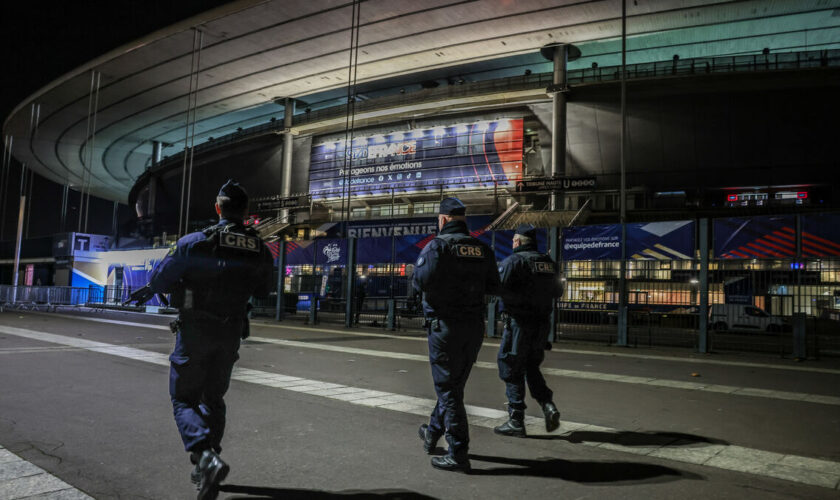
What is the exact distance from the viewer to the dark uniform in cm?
333

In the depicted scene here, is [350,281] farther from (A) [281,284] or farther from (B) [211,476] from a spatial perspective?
(B) [211,476]

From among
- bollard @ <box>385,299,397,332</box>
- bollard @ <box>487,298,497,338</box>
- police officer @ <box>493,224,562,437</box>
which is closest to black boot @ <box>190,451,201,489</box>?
police officer @ <box>493,224,562,437</box>

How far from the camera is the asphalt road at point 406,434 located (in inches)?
141

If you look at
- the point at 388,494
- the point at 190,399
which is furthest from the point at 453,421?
the point at 190,399

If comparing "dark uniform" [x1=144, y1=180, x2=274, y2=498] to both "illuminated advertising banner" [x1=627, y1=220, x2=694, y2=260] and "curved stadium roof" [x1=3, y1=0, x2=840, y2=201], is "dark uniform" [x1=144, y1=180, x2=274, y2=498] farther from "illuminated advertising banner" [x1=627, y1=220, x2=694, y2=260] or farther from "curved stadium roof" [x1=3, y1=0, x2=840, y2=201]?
"curved stadium roof" [x1=3, y1=0, x2=840, y2=201]

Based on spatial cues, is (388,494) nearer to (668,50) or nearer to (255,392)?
(255,392)

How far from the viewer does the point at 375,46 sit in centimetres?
3312

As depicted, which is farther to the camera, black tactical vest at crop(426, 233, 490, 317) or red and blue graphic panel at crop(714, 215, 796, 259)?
red and blue graphic panel at crop(714, 215, 796, 259)

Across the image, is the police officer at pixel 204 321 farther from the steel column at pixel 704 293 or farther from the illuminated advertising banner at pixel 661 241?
the illuminated advertising banner at pixel 661 241

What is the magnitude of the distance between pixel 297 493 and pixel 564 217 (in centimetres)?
2718

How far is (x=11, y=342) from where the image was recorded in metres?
11.4

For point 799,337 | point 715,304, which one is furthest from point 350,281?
point 799,337

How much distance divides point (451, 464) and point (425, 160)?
34374 mm

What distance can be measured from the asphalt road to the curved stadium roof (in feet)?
81.5
